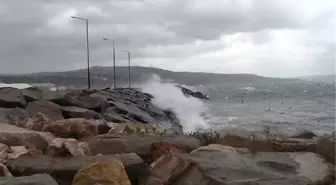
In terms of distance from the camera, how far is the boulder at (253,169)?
183 inches

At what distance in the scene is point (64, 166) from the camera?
504cm

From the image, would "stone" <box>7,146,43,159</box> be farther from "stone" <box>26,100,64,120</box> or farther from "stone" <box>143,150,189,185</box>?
"stone" <box>26,100,64,120</box>

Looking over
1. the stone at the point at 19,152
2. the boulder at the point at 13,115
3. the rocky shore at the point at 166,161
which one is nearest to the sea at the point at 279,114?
the rocky shore at the point at 166,161

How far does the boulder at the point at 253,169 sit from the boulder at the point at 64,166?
46cm

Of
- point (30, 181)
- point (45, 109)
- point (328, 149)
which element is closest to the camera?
point (30, 181)

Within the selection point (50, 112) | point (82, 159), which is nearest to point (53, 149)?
point (82, 159)

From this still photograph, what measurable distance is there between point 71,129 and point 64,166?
2916 mm

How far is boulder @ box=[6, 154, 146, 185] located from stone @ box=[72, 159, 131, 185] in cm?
32

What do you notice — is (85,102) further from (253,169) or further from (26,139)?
(253,169)

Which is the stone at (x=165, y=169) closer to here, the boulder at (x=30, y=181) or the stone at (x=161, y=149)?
the stone at (x=161, y=149)

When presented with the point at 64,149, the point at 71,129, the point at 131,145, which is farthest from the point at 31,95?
the point at 64,149

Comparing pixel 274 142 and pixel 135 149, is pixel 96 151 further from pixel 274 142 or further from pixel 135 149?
pixel 274 142

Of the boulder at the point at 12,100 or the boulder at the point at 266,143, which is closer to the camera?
the boulder at the point at 266,143

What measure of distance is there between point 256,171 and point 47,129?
422cm
